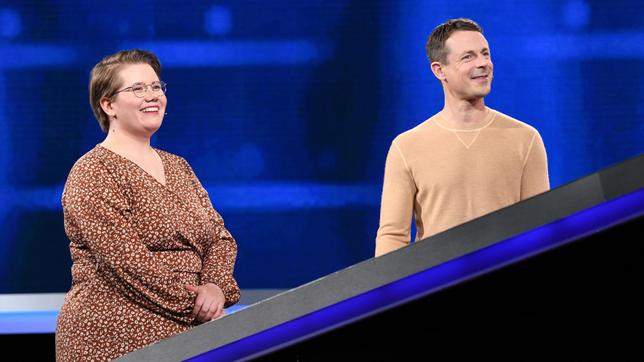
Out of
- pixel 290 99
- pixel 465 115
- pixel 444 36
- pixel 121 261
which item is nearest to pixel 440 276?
pixel 121 261

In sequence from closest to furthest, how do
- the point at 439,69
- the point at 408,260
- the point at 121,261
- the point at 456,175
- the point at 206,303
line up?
the point at 408,260 < the point at 121,261 < the point at 206,303 < the point at 456,175 < the point at 439,69

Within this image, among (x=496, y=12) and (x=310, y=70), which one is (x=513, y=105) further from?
(x=310, y=70)

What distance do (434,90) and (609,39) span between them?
0.70 meters

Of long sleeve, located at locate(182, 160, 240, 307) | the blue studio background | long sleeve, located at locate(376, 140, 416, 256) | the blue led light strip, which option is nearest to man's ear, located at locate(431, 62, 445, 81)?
long sleeve, located at locate(376, 140, 416, 256)

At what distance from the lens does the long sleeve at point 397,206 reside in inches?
84.0

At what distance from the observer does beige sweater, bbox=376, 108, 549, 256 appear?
2094mm

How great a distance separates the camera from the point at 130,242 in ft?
6.24

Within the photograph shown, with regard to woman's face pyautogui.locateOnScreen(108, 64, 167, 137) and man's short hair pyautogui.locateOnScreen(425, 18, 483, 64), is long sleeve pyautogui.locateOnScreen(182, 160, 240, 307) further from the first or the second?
man's short hair pyautogui.locateOnScreen(425, 18, 483, 64)

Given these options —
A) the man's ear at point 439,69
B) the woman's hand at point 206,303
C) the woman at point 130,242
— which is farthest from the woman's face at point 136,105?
the man's ear at point 439,69

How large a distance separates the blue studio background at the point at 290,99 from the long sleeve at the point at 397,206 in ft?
4.85

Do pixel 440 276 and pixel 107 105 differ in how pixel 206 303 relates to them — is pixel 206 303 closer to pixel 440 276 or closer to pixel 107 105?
pixel 107 105

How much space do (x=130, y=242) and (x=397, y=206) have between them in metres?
0.61

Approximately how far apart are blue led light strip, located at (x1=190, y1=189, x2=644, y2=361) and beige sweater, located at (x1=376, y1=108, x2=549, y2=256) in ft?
4.63

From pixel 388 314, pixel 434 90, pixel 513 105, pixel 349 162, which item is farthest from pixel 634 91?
pixel 388 314
